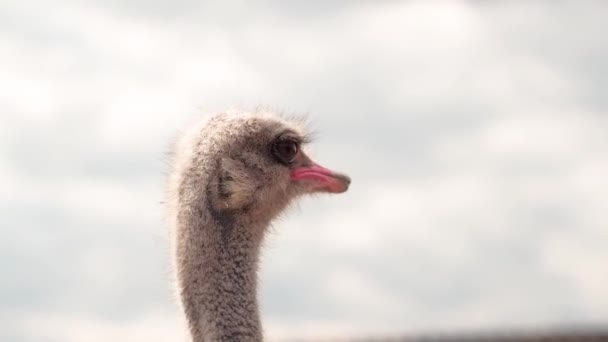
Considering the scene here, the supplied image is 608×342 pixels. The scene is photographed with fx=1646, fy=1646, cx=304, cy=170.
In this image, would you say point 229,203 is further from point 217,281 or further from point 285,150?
point 285,150

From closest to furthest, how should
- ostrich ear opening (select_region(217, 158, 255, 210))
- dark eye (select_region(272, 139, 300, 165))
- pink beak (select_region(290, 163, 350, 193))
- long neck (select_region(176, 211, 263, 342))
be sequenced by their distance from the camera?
long neck (select_region(176, 211, 263, 342)), ostrich ear opening (select_region(217, 158, 255, 210)), dark eye (select_region(272, 139, 300, 165)), pink beak (select_region(290, 163, 350, 193))

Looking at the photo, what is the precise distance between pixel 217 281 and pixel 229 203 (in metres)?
0.43

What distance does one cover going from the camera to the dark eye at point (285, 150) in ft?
26.7

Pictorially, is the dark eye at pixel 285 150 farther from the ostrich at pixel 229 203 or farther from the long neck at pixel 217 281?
the long neck at pixel 217 281

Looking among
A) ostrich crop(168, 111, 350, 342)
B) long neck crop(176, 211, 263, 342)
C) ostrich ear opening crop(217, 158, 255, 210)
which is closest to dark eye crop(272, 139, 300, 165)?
ostrich crop(168, 111, 350, 342)

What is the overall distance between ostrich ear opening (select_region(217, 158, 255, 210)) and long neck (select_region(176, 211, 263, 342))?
0.10m

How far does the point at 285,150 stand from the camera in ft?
26.9

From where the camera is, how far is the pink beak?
27.3 ft

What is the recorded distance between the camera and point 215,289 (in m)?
7.52

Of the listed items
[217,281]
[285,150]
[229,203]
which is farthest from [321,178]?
[217,281]

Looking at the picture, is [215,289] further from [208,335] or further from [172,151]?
[172,151]

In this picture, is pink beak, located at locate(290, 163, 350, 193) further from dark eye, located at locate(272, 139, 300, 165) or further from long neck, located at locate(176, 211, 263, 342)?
long neck, located at locate(176, 211, 263, 342)

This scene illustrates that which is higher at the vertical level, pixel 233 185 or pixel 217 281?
pixel 233 185

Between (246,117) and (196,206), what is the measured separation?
25.9 inches
